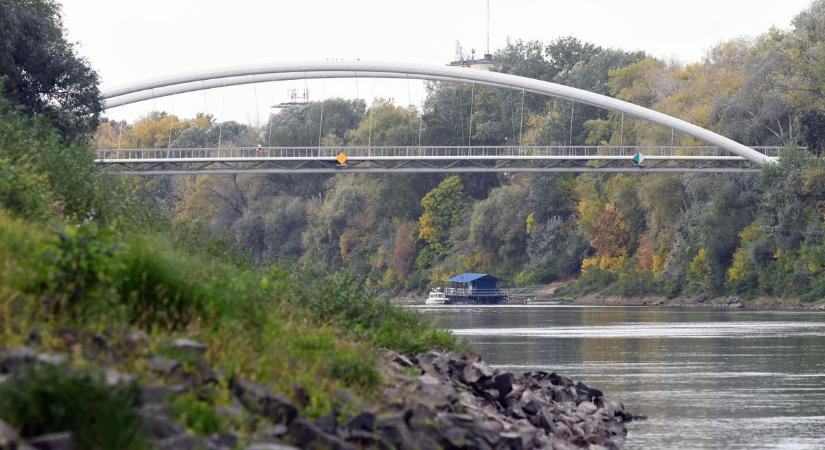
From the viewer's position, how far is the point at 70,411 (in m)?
10.2

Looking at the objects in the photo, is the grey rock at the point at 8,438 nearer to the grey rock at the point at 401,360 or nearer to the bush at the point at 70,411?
the bush at the point at 70,411

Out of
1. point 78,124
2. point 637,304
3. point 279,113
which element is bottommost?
point 637,304

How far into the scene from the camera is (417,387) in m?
16.2

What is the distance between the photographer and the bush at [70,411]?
10109mm

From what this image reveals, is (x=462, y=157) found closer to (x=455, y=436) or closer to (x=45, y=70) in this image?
(x=45, y=70)

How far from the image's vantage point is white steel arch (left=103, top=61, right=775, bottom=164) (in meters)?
77.8

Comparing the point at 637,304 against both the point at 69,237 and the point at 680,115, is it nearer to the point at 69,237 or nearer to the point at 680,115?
the point at 680,115

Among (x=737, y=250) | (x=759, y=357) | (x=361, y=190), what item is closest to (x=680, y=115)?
(x=737, y=250)

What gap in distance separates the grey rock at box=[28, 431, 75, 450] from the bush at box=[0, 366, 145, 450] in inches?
17.3

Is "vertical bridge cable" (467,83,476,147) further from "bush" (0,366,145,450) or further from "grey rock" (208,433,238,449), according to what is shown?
"bush" (0,366,145,450)

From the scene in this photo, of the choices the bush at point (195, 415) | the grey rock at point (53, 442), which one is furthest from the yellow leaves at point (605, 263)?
the grey rock at point (53, 442)

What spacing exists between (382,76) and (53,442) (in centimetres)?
7083

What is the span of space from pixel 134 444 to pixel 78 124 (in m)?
31.7

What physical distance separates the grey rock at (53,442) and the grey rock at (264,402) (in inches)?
121
